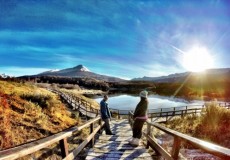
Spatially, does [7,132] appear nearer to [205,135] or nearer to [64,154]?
[64,154]

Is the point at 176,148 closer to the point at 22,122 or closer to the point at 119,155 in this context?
the point at 119,155

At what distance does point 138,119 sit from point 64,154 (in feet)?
13.8

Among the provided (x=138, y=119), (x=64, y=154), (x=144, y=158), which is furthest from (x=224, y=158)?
(x=138, y=119)

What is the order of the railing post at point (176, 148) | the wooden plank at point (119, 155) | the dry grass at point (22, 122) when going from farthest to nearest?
1. the dry grass at point (22, 122)
2. the wooden plank at point (119, 155)
3. the railing post at point (176, 148)

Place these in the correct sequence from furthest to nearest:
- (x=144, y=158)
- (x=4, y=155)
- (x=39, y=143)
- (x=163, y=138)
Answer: (x=163, y=138), (x=144, y=158), (x=39, y=143), (x=4, y=155)

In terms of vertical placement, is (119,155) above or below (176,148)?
below

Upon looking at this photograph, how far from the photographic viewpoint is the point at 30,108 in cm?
1348

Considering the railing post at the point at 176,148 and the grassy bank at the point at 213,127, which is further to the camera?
the grassy bank at the point at 213,127

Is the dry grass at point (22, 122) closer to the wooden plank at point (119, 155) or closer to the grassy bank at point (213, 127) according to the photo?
the wooden plank at point (119, 155)

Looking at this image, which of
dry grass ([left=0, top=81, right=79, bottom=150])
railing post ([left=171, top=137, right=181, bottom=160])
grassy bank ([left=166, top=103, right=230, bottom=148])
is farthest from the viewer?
grassy bank ([left=166, top=103, right=230, bottom=148])

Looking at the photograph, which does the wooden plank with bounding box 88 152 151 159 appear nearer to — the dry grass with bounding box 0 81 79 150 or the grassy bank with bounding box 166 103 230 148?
the dry grass with bounding box 0 81 79 150

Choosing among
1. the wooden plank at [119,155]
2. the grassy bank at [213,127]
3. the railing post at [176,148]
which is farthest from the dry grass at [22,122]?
the grassy bank at [213,127]

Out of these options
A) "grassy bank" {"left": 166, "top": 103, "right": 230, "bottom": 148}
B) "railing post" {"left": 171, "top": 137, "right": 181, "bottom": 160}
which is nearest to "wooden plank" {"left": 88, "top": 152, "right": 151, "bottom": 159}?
"railing post" {"left": 171, "top": 137, "right": 181, "bottom": 160}

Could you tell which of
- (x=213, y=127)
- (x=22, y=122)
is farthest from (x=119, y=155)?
(x=213, y=127)
